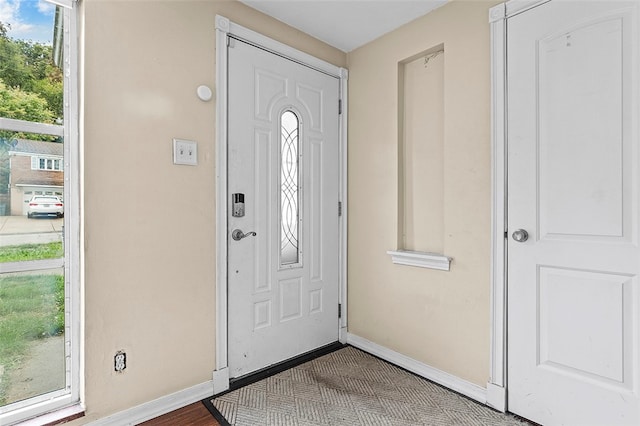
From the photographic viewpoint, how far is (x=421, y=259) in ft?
7.25

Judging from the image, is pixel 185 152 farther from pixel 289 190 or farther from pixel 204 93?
pixel 289 190

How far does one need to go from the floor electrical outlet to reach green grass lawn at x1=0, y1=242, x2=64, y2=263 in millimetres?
559

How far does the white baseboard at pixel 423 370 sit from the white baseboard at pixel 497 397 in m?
0.03

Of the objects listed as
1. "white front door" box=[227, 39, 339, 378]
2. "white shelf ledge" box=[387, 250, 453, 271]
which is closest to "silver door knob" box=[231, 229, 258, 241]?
"white front door" box=[227, 39, 339, 378]

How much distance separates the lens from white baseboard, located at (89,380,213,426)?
5.51 feet

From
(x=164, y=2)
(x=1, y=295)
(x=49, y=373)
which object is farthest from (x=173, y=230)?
(x=164, y=2)

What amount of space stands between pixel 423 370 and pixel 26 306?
2.18 m

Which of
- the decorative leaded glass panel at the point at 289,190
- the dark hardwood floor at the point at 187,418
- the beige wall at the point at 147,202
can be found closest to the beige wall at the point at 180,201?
the beige wall at the point at 147,202

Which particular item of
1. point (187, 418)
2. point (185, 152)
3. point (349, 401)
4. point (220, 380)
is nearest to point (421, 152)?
point (185, 152)

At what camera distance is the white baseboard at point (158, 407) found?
1.68 m

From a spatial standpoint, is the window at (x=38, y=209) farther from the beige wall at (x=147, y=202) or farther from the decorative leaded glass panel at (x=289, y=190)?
the decorative leaded glass panel at (x=289, y=190)

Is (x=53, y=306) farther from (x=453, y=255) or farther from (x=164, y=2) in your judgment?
(x=453, y=255)

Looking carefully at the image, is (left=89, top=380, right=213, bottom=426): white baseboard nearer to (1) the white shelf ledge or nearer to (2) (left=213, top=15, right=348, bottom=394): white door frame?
(2) (left=213, top=15, right=348, bottom=394): white door frame

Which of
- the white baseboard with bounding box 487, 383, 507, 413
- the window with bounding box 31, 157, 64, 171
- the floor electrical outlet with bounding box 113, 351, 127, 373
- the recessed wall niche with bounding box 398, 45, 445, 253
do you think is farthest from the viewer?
the recessed wall niche with bounding box 398, 45, 445, 253
